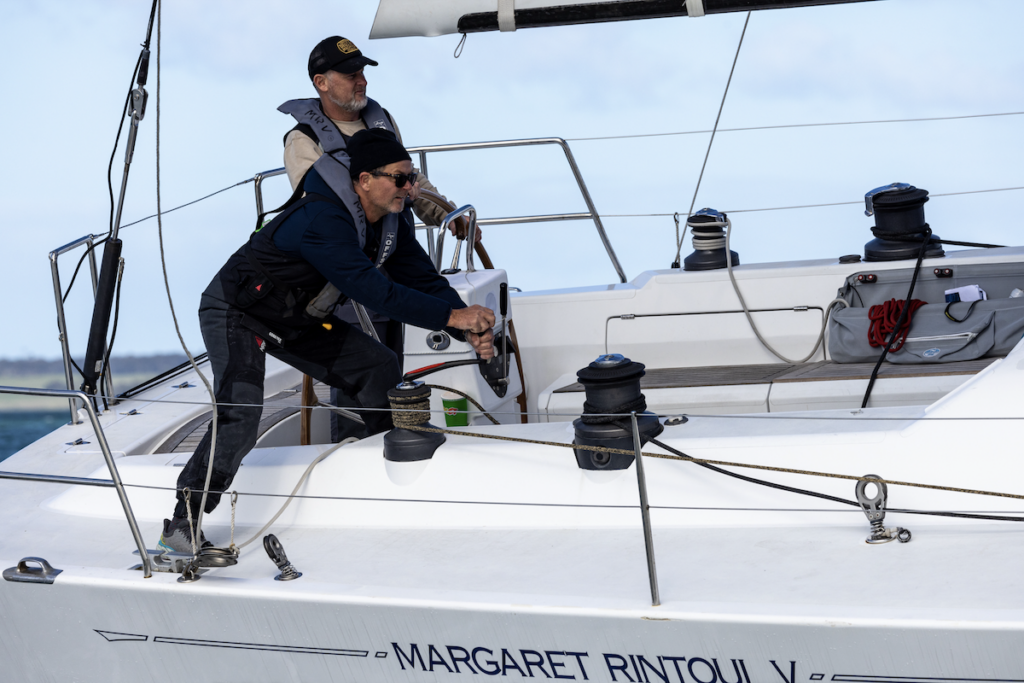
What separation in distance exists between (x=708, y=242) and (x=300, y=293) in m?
2.09

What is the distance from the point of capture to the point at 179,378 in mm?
4430

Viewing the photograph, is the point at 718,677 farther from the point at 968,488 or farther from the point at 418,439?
the point at 418,439

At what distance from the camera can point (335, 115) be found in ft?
11.0

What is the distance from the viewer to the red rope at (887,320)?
3.51 metres

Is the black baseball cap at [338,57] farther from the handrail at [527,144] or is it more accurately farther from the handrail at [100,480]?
the handrail at [100,480]

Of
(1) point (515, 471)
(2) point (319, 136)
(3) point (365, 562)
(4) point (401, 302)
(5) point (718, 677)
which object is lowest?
(5) point (718, 677)

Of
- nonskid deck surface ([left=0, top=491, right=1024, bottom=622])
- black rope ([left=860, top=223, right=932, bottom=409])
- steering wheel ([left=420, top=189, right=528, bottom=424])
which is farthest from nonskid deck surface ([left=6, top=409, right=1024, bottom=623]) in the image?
steering wheel ([left=420, top=189, right=528, bottom=424])

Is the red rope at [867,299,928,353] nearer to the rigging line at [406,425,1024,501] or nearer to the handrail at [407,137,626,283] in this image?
the handrail at [407,137,626,283]

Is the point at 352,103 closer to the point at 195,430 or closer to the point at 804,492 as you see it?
the point at 195,430

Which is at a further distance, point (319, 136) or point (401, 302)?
point (319, 136)

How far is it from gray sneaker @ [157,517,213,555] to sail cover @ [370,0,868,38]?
1664 mm

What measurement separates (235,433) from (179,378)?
85.3 inches

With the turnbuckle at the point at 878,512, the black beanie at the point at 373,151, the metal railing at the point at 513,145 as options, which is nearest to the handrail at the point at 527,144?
the metal railing at the point at 513,145

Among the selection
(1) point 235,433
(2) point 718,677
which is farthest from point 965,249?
(1) point 235,433
